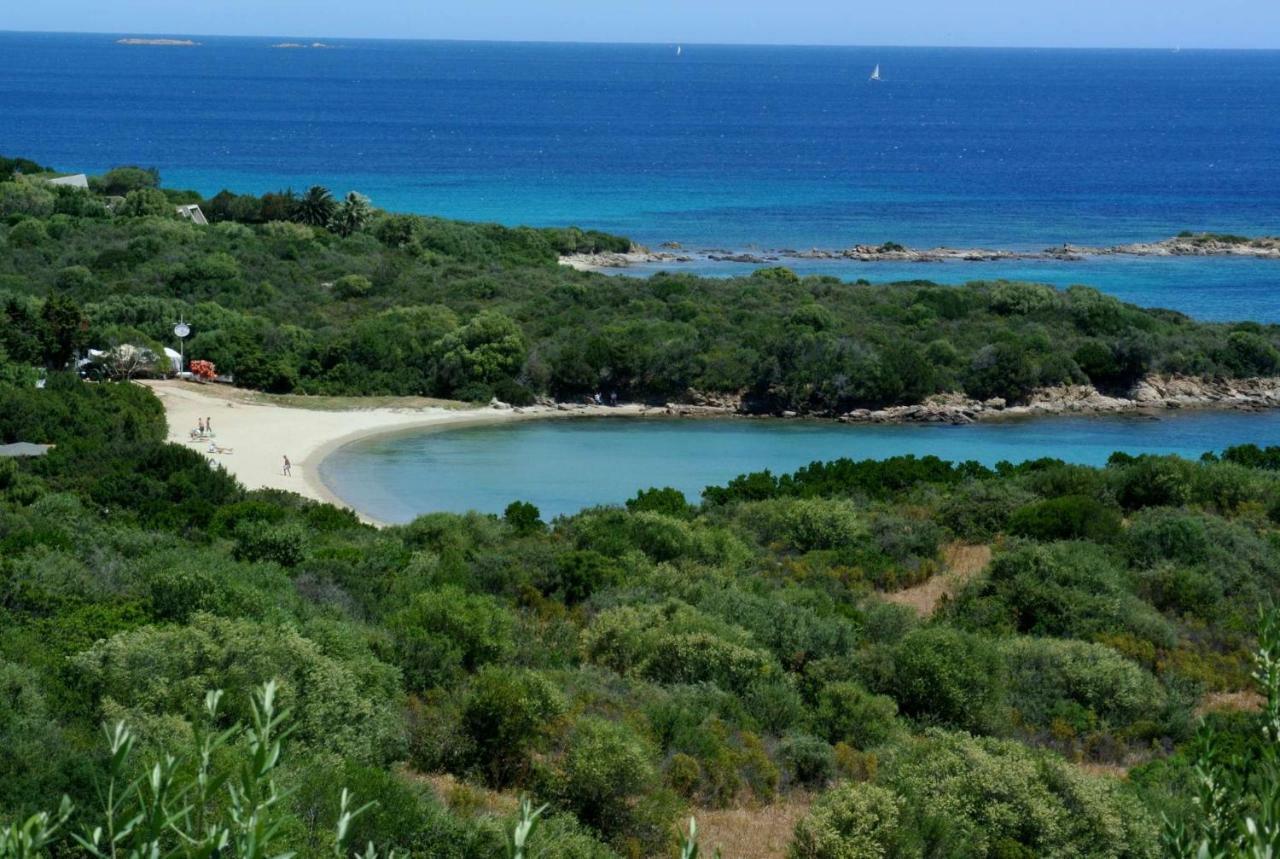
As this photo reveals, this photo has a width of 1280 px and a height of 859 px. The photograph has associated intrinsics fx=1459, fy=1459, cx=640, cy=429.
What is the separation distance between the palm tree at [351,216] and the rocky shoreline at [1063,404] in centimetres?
2325

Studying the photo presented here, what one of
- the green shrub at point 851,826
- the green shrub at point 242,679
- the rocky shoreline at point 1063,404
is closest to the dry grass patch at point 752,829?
the green shrub at point 851,826

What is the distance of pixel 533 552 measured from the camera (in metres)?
18.7

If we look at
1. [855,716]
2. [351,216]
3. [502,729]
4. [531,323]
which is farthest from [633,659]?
[351,216]

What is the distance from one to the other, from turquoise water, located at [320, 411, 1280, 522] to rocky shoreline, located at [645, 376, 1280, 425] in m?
0.58

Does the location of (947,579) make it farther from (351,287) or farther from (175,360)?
(351,287)

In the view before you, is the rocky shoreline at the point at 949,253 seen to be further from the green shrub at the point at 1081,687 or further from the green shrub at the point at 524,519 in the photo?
the green shrub at the point at 1081,687

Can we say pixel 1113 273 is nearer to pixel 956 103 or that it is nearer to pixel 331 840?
pixel 331 840

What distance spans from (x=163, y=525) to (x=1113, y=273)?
1899 inches

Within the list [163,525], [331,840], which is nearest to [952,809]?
[331,840]

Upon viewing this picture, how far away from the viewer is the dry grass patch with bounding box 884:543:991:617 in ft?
60.5

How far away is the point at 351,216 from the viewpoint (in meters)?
55.1

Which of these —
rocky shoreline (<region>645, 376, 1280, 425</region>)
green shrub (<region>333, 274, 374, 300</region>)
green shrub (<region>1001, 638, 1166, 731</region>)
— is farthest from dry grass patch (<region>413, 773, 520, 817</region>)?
green shrub (<region>333, 274, 374, 300</region>)

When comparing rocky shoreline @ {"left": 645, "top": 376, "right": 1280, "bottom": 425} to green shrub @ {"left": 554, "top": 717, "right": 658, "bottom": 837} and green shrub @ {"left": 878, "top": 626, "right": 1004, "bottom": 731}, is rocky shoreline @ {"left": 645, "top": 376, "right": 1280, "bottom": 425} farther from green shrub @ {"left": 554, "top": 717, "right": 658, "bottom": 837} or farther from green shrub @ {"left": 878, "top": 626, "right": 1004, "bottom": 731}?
green shrub @ {"left": 554, "top": 717, "right": 658, "bottom": 837}

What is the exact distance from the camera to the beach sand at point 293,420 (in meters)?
27.7
